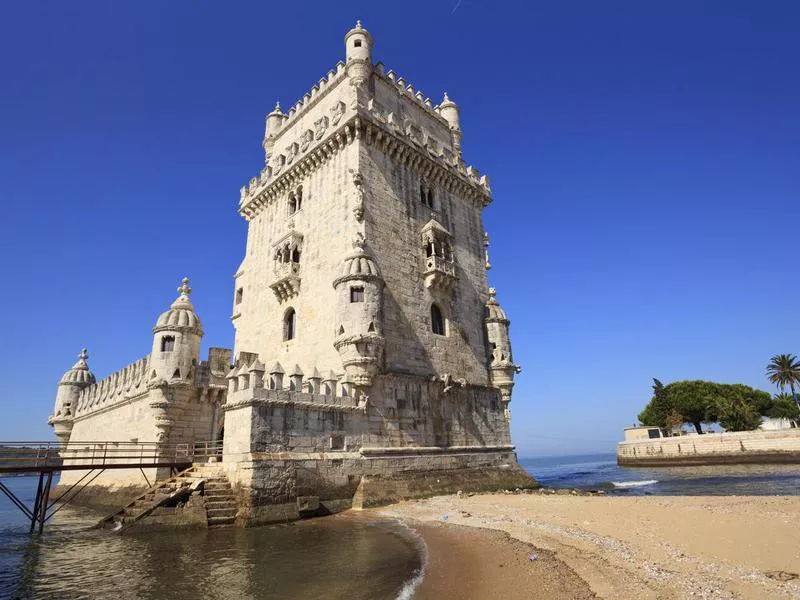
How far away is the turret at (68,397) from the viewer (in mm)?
34000

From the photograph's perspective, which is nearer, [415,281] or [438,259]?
[415,281]

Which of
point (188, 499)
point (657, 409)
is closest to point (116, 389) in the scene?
point (188, 499)

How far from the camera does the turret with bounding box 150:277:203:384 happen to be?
22.7 metres

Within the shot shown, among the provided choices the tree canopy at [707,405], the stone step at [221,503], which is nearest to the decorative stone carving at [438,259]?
the stone step at [221,503]

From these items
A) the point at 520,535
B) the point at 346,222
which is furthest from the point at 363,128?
the point at 520,535

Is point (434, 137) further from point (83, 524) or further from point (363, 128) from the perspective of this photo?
point (83, 524)

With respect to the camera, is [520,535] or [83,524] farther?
[83,524]

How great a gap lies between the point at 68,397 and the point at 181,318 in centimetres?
1800

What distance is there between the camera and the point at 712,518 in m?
12.7

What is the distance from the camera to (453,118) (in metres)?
32.7

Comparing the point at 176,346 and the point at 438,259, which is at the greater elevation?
the point at 438,259

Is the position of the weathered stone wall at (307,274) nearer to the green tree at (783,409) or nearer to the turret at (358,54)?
the turret at (358,54)

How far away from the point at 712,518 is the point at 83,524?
72.4 ft

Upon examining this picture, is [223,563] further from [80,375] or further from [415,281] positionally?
[80,375]
